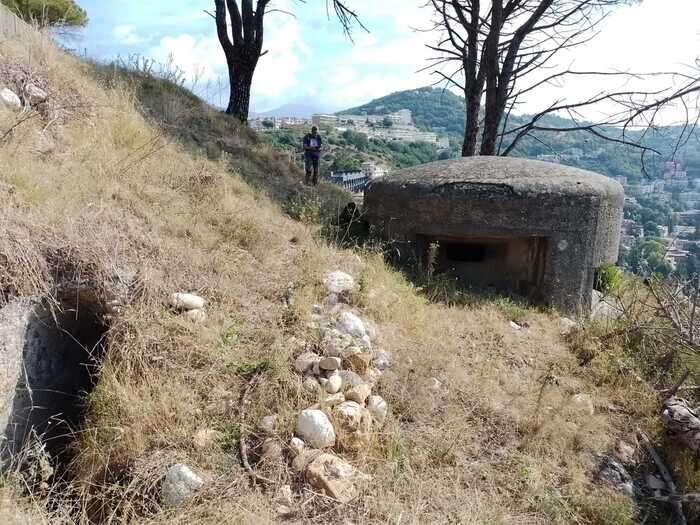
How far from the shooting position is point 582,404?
344cm

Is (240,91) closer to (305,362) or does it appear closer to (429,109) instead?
(305,362)

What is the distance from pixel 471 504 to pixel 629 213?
15.9 feet

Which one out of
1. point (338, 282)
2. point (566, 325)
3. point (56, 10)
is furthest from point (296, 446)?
point (56, 10)

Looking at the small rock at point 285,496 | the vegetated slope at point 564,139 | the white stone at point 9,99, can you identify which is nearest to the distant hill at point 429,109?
the vegetated slope at point 564,139

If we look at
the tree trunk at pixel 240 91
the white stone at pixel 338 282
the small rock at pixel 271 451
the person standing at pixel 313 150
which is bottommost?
the small rock at pixel 271 451

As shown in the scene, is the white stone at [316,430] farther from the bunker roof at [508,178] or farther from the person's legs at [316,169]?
the person's legs at [316,169]

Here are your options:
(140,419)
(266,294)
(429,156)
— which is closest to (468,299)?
(266,294)

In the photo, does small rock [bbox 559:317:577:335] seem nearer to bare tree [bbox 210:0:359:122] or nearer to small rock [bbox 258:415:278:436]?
small rock [bbox 258:415:278:436]

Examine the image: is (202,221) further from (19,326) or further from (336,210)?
(336,210)

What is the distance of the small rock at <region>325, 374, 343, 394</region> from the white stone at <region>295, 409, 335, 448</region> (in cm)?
27

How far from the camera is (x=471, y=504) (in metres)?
2.58

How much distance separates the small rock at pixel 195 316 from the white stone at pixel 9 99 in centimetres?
311

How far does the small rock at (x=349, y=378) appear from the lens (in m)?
3.14

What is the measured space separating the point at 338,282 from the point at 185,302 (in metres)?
1.21
